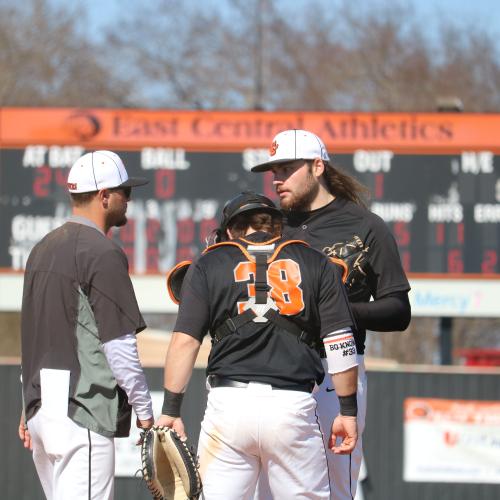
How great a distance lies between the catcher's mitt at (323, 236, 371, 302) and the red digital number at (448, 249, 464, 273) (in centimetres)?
589

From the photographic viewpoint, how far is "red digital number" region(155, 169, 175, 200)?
11086mm

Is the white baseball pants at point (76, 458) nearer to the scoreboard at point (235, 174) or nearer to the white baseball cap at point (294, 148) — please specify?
the white baseball cap at point (294, 148)

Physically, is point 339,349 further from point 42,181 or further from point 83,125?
point 83,125

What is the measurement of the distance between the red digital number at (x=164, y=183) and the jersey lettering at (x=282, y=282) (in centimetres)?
663

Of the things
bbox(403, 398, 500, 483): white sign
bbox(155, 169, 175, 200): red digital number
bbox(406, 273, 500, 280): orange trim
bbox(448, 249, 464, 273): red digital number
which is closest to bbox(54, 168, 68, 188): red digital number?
bbox(155, 169, 175, 200): red digital number

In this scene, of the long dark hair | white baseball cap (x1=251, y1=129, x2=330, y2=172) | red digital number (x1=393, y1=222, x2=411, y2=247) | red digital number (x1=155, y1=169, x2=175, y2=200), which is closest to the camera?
white baseball cap (x1=251, y1=129, x2=330, y2=172)

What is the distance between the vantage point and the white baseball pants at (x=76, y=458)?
4609mm

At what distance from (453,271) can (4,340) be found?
11618 mm

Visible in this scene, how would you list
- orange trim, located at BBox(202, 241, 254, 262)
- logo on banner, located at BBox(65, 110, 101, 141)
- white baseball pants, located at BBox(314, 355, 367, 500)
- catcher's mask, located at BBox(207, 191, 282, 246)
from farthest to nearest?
logo on banner, located at BBox(65, 110, 101, 141) < white baseball pants, located at BBox(314, 355, 367, 500) < catcher's mask, located at BBox(207, 191, 282, 246) < orange trim, located at BBox(202, 241, 254, 262)

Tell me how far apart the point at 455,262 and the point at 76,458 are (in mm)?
6946

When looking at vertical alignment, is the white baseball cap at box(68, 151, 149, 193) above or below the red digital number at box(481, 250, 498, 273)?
above

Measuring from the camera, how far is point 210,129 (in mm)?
11242

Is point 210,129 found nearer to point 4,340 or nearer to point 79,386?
point 79,386

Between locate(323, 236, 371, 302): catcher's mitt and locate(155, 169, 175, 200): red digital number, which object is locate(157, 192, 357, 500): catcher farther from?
locate(155, 169, 175, 200): red digital number
